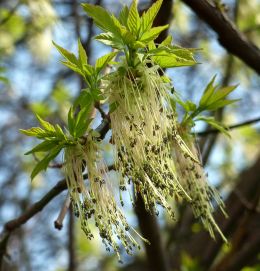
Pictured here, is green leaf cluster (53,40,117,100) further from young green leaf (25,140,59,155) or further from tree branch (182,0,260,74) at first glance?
tree branch (182,0,260,74)

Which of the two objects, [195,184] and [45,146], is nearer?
[45,146]

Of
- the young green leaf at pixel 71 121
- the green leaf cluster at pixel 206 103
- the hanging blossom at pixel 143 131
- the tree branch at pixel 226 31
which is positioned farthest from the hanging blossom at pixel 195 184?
the tree branch at pixel 226 31

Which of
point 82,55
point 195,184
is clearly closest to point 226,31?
point 195,184

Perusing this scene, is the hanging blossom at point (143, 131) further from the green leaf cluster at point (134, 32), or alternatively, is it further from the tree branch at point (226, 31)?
the tree branch at point (226, 31)

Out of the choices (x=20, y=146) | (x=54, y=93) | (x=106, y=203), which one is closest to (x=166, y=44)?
(x=106, y=203)

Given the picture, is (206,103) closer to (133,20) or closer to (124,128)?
(124,128)

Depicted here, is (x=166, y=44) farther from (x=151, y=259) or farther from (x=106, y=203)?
(x=151, y=259)
